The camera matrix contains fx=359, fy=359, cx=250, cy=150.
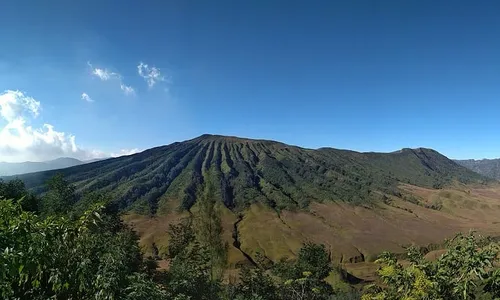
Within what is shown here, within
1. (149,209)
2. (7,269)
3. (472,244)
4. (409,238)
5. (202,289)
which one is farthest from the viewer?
(149,209)

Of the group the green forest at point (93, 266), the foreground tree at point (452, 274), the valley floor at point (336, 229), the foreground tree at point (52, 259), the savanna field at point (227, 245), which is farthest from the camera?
the valley floor at point (336, 229)

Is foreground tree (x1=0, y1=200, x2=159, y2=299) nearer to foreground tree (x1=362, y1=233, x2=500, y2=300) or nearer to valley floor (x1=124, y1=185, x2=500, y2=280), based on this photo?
foreground tree (x1=362, y1=233, x2=500, y2=300)

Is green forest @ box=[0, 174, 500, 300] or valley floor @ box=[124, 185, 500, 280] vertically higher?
green forest @ box=[0, 174, 500, 300]

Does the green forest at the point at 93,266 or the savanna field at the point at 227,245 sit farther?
the savanna field at the point at 227,245

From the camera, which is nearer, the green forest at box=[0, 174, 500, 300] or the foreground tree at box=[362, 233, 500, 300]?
the green forest at box=[0, 174, 500, 300]

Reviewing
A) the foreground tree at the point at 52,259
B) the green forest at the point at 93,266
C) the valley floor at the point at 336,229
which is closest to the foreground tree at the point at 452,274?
the green forest at the point at 93,266

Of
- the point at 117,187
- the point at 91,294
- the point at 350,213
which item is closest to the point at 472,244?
the point at 91,294

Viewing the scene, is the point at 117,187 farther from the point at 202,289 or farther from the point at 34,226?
the point at 34,226

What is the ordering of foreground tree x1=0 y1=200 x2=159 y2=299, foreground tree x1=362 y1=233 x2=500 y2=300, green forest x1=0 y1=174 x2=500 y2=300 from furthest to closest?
foreground tree x1=362 y1=233 x2=500 y2=300, green forest x1=0 y1=174 x2=500 y2=300, foreground tree x1=0 y1=200 x2=159 y2=299

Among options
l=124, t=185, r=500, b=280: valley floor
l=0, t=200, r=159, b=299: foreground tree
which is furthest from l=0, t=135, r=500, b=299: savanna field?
l=124, t=185, r=500, b=280: valley floor

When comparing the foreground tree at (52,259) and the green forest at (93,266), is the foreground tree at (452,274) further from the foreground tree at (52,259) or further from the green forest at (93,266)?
the foreground tree at (52,259)

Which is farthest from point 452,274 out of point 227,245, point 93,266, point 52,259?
point 227,245
